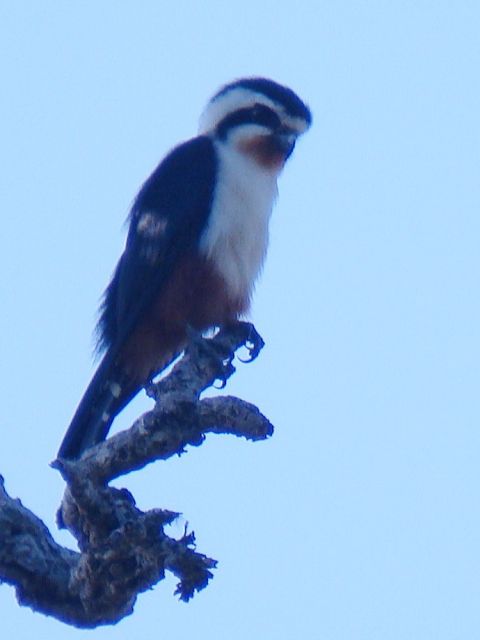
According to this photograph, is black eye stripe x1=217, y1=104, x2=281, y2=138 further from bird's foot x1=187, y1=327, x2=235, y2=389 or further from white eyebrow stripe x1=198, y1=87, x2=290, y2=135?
bird's foot x1=187, y1=327, x2=235, y2=389

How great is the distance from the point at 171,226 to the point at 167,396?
318cm

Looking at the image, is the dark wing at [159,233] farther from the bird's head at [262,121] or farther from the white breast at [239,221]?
the bird's head at [262,121]

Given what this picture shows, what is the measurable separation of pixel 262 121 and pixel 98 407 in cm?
250

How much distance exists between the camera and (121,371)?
895 cm

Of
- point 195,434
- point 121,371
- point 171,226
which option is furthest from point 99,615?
point 171,226

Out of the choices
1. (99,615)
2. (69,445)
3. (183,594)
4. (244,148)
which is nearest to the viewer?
(183,594)

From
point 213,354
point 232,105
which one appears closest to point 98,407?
point 213,354

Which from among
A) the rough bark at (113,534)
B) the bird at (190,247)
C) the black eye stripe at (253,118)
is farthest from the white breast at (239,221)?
the rough bark at (113,534)

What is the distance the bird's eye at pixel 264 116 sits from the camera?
9.81 meters

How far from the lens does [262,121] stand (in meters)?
9.82

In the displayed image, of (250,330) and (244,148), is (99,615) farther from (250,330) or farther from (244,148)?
(244,148)

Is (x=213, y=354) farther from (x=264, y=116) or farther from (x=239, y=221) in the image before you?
(x=264, y=116)

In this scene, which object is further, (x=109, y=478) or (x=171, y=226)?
(x=171, y=226)

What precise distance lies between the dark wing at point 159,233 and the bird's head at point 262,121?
21 centimetres
